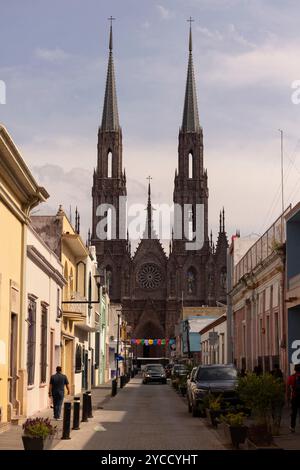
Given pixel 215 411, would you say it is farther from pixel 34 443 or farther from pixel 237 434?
pixel 34 443

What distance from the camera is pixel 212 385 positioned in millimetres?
25250

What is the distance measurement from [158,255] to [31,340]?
99722mm

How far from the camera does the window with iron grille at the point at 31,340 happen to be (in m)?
25.5

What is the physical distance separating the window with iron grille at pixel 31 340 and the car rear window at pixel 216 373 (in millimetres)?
5010

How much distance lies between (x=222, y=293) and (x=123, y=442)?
10508 centimetres

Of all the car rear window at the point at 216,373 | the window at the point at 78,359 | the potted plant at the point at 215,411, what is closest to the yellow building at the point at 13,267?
the potted plant at the point at 215,411

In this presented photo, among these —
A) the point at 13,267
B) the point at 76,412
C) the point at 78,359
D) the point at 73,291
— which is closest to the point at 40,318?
the point at 13,267

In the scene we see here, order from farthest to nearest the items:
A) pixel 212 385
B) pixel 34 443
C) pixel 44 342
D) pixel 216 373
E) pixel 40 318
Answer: pixel 44 342, pixel 40 318, pixel 216 373, pixel 212 385, pixel 34 443

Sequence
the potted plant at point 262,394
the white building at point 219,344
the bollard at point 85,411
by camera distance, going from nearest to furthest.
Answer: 1. the potted plant at point 262,394
2. the bollard at point 85,411
3. the white building at point 219,344

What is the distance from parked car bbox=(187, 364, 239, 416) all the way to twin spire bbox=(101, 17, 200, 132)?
4026 inches

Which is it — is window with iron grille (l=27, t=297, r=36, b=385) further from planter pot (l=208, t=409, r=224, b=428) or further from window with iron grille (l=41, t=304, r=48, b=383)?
planter pot (l=208, t=409, r=224, b=428)

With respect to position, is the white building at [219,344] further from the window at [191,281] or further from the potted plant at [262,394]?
the window at [191,281]
